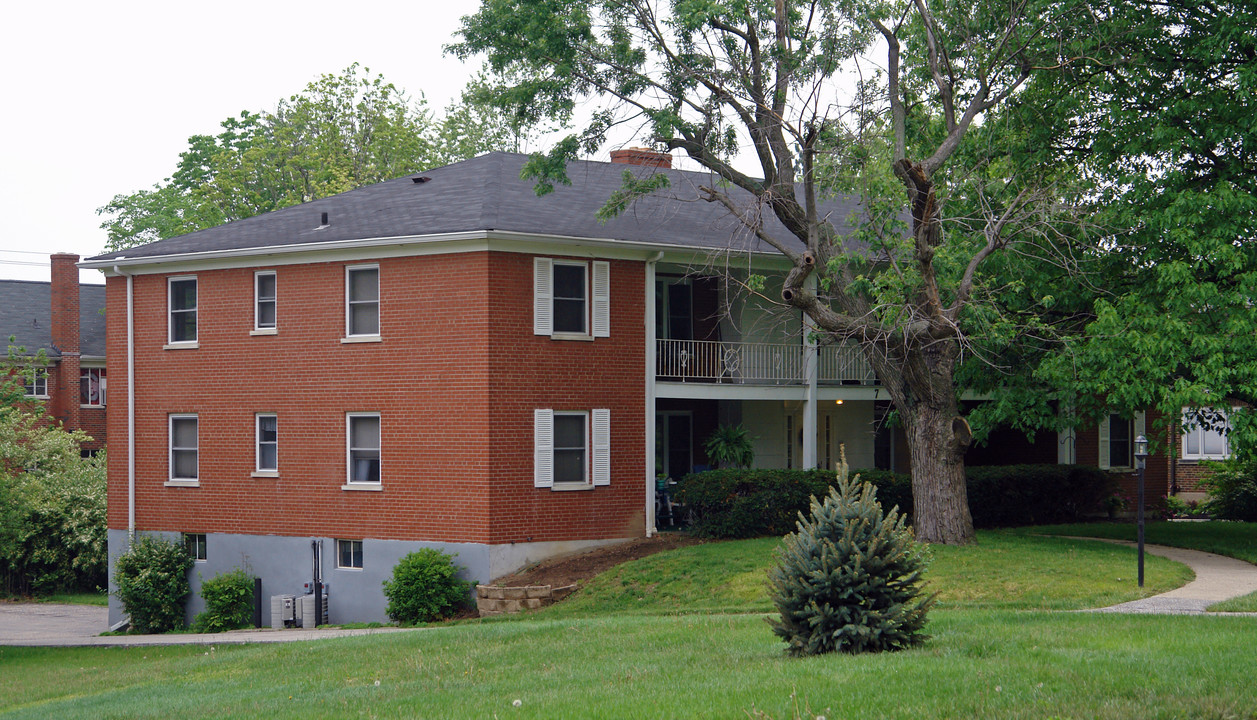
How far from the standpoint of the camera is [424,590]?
20859 mm

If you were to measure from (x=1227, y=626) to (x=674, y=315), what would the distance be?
1563cm

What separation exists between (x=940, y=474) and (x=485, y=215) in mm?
9250

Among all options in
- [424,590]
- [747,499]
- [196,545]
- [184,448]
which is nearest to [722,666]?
[424,590]

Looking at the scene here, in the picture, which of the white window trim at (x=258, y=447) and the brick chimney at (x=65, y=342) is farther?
the brick chimney at (x=65, y=342)

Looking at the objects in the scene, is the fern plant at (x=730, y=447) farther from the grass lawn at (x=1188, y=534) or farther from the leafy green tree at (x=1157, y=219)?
the grass lawn at (x=1188, y=534)

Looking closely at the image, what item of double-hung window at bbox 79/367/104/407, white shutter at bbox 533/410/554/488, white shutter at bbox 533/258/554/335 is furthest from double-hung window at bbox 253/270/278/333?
double-hung window at bbox 79/367/104/407

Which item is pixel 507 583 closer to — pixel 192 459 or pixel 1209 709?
pixel 192 459

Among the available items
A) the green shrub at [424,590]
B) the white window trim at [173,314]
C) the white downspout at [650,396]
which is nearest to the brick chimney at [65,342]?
the white window trim at [173,314]

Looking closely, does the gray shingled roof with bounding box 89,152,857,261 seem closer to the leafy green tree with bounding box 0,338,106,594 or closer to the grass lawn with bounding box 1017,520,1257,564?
the grass lawn with bounding box 1017,520,1257,564

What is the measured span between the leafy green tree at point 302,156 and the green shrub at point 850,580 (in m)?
34.8

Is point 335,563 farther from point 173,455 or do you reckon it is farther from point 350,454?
point 173,455

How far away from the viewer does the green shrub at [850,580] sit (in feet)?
33.3

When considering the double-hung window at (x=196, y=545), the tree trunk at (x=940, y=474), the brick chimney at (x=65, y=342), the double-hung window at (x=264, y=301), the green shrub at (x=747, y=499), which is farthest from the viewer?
the brick chimney at (x=65, y=342)

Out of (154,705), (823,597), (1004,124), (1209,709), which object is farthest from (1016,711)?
(1004,124)
